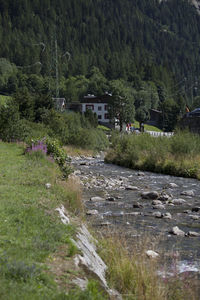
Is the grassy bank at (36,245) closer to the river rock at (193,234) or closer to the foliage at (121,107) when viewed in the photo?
the river rock at (193,234)

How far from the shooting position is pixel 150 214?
14.8 m

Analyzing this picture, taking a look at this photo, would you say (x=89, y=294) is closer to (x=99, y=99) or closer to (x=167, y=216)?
(x=167, y=216)

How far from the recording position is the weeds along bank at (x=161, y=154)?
29172 millimetres

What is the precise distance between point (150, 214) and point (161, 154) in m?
17.4

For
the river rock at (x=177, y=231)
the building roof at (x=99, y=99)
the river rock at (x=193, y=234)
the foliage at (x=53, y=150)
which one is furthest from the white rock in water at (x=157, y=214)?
the building roof at (x=99, y=99)

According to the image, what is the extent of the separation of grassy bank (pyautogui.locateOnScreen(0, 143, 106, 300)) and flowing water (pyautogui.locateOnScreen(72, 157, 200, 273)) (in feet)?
6.09

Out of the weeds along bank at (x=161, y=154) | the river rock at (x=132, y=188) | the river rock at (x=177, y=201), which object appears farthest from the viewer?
the weeds along bank at (x=161, y=154)

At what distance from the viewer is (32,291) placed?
5492mm

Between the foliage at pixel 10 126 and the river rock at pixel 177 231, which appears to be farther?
the foliage at pixel 10 126

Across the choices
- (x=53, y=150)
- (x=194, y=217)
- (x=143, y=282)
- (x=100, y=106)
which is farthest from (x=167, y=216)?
(x=100, y=106)

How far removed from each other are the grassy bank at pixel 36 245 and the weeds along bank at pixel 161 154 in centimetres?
1714

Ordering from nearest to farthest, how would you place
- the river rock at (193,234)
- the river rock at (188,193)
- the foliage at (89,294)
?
the foliage at (89,294) → the river rock at (193,234) → the river rock at (188,193)

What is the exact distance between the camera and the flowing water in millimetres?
10347

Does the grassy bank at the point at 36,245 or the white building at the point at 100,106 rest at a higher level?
the grassy bank at the point at 36,245
